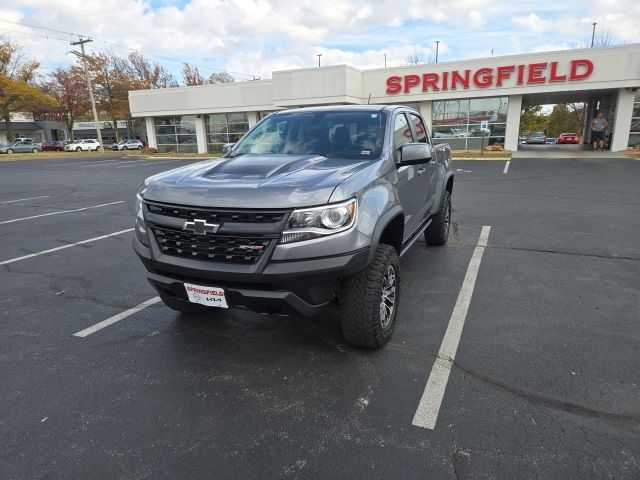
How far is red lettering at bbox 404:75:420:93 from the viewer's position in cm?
2512

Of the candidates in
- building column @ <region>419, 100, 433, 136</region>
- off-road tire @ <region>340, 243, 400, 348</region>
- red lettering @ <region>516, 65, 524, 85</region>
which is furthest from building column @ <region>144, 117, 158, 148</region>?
off-road tire @ <region>340, 243, 400, 348</region>

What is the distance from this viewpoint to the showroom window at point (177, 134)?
111ft

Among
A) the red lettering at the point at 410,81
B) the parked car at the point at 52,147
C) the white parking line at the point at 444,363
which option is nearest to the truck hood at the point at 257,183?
the white parking line at the point at 444,363

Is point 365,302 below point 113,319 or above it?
above

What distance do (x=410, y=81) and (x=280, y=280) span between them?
82.6ft

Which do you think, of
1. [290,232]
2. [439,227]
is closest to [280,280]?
[290,232]

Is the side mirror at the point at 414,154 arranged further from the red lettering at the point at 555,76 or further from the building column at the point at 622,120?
the building column at the point at 622,120

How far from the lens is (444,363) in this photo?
10.6 feet

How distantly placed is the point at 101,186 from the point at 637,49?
2476cm

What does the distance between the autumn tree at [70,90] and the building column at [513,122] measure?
53234mm

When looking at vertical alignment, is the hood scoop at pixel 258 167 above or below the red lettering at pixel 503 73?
below

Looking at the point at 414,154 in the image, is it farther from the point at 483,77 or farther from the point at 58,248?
the point at 483,77

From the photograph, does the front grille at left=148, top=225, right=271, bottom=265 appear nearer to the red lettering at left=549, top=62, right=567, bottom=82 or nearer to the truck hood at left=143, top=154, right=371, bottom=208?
the truck hood at left=143, top=154, right=371, bottom=208

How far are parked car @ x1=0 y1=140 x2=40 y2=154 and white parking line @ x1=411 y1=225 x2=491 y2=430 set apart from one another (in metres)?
54.6
